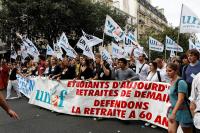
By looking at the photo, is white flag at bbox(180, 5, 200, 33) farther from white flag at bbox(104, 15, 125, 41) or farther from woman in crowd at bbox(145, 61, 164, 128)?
white flag at bbox(104, 15, 125, 41)

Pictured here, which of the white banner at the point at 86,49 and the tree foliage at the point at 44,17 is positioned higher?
the tree foliage at the point at 44,17

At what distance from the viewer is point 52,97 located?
418 inches

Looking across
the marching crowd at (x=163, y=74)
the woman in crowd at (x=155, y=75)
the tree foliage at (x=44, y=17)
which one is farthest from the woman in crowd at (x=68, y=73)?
the tree foliage at (x=44, y=17)

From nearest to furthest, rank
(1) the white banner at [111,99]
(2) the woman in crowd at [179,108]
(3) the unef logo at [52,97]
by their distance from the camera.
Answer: (2) the woman in crowd at [179,108] < (1) the white banner at [111,99] < (3) the unef logo at [52,97]

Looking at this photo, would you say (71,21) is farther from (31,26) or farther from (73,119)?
(73,119)

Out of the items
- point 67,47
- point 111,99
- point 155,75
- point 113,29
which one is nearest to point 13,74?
point 67,47

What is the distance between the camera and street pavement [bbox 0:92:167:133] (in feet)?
25.7

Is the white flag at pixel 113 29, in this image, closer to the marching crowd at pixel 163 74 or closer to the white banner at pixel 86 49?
the white banner at pixel 86 49

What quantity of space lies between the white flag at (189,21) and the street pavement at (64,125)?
8.84 ft

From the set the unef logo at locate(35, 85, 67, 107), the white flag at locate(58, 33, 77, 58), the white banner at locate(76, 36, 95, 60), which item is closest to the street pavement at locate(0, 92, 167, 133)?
the unef logo at locate(35, 85, 67, 107)

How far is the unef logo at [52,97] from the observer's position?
33.4ft

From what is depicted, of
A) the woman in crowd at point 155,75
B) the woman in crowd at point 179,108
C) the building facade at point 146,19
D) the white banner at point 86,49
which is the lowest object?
the woman in crowd at point 179,108

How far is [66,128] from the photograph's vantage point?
8.16 meters

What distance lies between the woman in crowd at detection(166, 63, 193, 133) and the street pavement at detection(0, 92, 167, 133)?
2.33m
